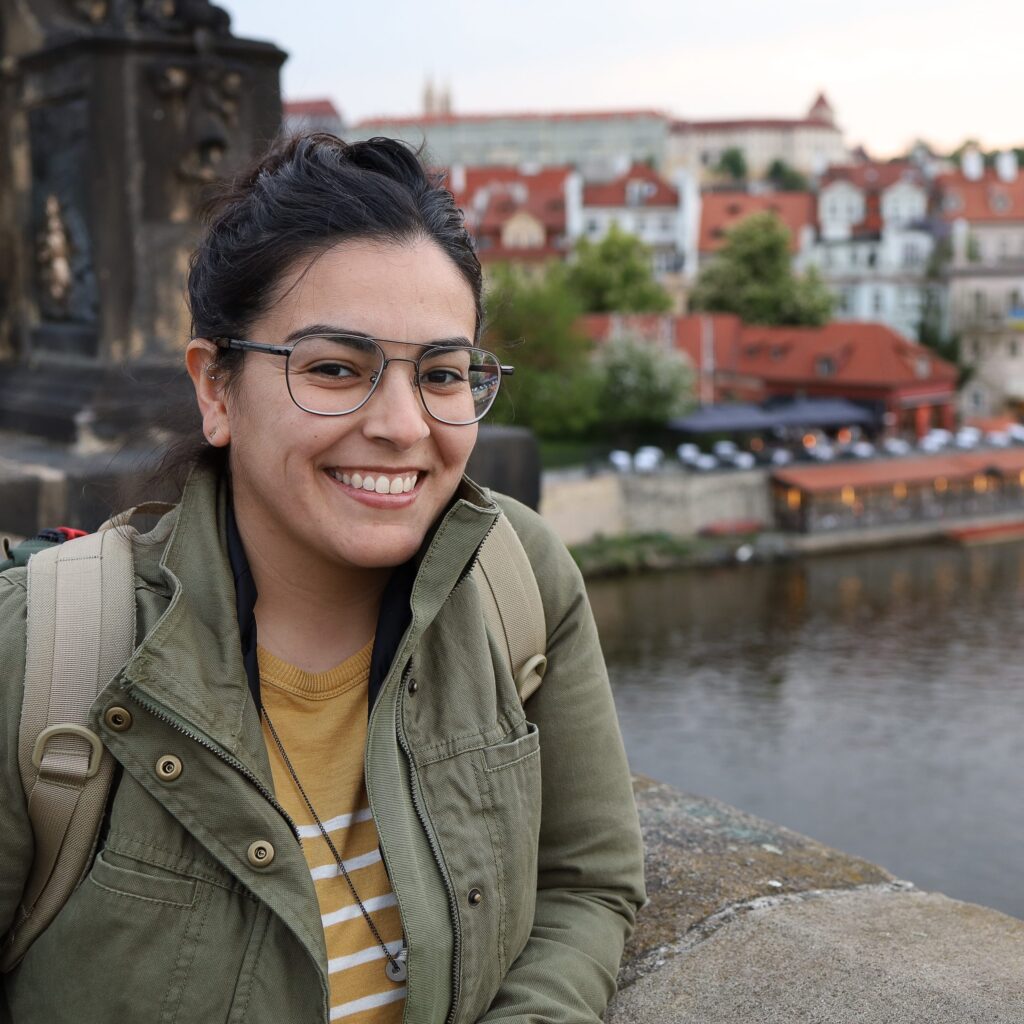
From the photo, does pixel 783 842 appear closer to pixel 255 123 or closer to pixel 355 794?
pixel 355 794

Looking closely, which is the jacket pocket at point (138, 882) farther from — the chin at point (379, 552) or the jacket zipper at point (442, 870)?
the chin at point (379, 552)

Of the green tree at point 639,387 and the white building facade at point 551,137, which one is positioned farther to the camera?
the white building facade at point 551,137

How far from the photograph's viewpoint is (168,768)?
1.20 m

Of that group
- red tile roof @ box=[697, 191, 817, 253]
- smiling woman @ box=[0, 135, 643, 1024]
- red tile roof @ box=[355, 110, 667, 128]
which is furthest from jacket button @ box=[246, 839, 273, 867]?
red tile roof @ box=[355, 110, 667, 128]

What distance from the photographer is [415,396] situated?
4.37 feet

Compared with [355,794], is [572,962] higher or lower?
lower

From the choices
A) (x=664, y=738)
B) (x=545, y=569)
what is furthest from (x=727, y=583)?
(x=545, y=569)

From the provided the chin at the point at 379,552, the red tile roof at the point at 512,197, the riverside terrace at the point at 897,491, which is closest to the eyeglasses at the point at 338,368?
the chin at the point at 379,552

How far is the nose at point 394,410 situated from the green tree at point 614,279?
3668cm

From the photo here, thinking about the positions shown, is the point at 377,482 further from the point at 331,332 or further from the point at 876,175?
the point at 876,175

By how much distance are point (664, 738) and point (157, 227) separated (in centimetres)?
1384

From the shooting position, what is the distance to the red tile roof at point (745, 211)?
45125 millimetres

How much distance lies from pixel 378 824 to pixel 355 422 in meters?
0.38

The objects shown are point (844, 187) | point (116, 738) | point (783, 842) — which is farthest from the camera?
point (844, 187)
